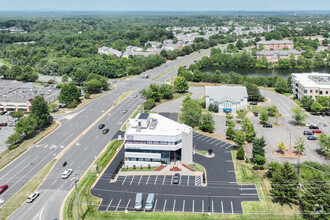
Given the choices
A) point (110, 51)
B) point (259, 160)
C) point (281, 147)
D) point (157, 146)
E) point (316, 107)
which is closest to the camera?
point (259, 160)

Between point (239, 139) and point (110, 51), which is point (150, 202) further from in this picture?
point (110, 51)

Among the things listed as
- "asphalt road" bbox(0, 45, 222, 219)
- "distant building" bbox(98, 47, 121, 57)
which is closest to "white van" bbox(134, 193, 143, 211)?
"asphalt road" bbox(0, 45, 222, 219)

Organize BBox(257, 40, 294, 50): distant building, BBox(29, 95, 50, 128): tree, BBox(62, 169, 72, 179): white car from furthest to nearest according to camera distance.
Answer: BBox(257, 40, 294, 50): distant building
BBox(29, 95, 50, 128): tree
BBox(62, 169, 72, 179): white car

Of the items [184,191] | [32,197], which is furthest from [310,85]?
[32,197]

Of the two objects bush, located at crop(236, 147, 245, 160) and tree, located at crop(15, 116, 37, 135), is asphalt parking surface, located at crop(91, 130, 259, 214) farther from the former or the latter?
tree, located at crop(15, 116, 37, 135)

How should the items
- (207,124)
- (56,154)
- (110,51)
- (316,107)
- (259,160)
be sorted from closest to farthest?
(259,160)
(56,154)
(207,124)
(316,107)
(110,51)

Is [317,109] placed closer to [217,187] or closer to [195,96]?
[195,96]
